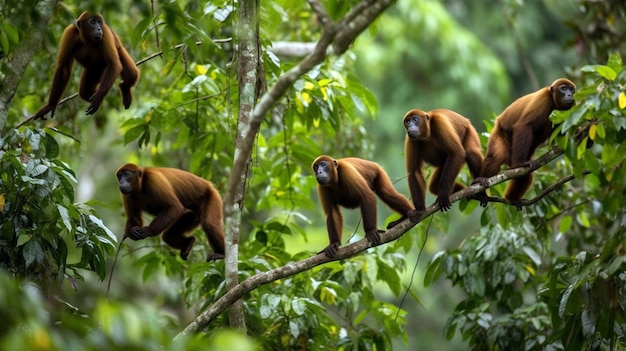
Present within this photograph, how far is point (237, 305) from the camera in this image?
696 centimetres

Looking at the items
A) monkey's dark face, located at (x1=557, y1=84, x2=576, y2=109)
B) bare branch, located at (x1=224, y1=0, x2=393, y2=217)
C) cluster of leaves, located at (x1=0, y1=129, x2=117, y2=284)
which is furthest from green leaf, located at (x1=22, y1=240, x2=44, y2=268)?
monkey's dark face, located at (x1=557, y1=84, x2=576, y2=109)

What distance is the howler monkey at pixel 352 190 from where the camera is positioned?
321 inches

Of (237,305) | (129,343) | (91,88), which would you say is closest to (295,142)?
(91,88)

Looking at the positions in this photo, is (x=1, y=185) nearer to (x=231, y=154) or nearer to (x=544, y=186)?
(x=231, y=154)

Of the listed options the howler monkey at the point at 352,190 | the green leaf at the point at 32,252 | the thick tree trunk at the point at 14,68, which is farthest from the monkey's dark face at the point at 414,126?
the green leaf at the point at 32,252

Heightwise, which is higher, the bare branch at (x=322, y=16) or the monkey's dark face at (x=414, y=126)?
the bare branch at (x=322, y=16)

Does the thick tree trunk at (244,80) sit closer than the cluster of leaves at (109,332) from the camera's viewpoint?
No

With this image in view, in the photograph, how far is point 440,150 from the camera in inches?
335

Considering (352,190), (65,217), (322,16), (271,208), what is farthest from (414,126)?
(65,217)

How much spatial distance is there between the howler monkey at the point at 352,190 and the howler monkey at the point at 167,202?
4.24 feet

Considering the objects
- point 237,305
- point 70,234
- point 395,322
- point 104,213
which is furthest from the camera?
point 104,213

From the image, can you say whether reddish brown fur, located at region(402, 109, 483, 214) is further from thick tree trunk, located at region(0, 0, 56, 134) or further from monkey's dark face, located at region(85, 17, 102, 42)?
thick tree trunk, located at region(0, 0, 56, 134)

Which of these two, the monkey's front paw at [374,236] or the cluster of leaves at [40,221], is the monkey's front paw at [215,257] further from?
the cluster of leaves at [40,221]

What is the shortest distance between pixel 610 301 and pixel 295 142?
15.9 feet
